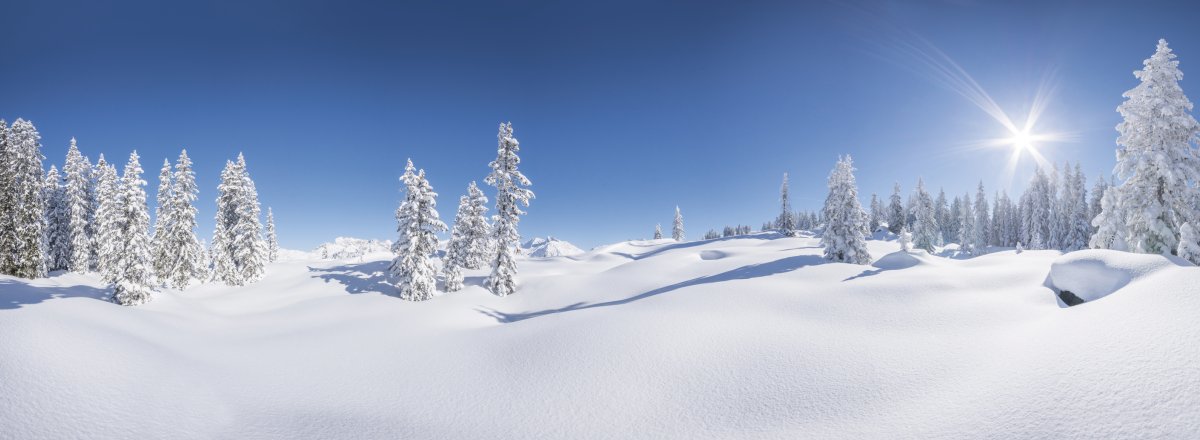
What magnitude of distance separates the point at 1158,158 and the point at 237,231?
59.7 metres

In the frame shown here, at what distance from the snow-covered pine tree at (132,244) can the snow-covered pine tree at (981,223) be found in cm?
9493

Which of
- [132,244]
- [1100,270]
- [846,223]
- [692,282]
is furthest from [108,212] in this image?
[846,223]

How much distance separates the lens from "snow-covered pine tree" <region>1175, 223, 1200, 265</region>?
16.6 metres

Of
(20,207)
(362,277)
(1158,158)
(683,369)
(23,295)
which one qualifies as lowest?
(683,369)

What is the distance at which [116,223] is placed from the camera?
25375mm

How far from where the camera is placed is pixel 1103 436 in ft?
15.3

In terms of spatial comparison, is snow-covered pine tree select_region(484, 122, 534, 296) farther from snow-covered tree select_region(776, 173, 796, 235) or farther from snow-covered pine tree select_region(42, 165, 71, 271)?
snow-covered tree select_region(776, 173, 796, 235)

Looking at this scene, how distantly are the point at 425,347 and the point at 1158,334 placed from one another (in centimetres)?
1648

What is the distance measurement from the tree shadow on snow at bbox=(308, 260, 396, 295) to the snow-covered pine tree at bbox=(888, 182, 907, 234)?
302 ft

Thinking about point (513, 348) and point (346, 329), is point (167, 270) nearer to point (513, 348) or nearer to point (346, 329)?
point (346, 329)

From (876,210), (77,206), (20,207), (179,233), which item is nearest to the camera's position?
(20,207)

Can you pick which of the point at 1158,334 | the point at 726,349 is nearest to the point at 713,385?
the point at 726,349

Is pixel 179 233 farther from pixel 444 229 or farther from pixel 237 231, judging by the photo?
pixel 444 229

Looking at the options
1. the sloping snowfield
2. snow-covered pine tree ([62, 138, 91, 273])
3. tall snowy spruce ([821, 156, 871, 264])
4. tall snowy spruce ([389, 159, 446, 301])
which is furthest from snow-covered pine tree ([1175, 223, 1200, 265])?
snow-covered pine tree ([62, 138, 91, 273])
